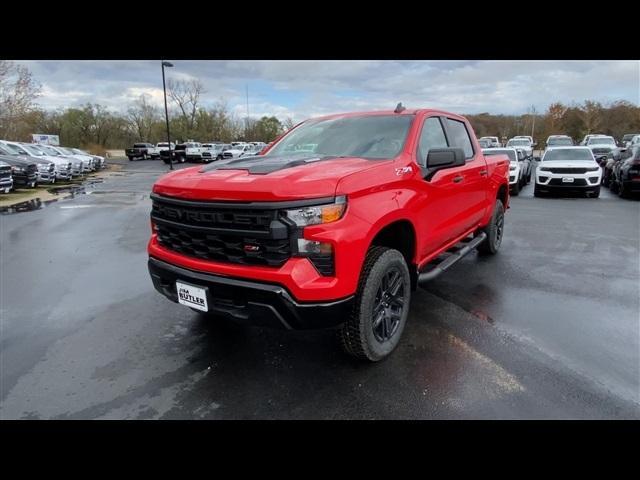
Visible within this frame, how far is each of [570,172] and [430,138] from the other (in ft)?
36.5

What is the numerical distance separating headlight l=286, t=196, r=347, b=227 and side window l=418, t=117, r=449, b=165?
1.37 m

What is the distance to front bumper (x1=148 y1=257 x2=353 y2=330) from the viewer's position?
2518 millimetres

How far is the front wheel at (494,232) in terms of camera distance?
5.92m

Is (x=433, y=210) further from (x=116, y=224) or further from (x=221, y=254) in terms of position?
(x=116, y=224)

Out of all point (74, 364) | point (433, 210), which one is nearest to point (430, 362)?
point (433, 210)

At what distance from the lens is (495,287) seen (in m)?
4.89

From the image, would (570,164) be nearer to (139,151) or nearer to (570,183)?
(570,183)

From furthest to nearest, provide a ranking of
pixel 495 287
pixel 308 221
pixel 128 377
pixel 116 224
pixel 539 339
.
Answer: pixel 116 224 < pixel 495 287 < pixel 539 339 < pixel 128 377 < pixel 308 221

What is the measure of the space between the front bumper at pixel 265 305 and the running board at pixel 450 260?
1.26 metres

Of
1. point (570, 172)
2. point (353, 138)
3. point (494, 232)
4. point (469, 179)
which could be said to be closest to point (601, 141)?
point (570, 172)

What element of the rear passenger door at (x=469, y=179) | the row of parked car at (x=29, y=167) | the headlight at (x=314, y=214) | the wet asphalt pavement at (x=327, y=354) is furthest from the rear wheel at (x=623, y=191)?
the row of parked car at (x=29, y=167)

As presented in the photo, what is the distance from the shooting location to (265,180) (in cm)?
262

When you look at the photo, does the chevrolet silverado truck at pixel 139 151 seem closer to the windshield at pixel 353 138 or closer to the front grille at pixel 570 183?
the front grille at pixel 570 183
